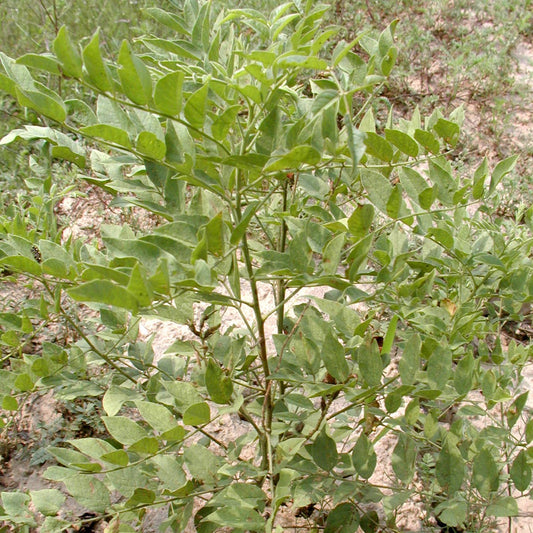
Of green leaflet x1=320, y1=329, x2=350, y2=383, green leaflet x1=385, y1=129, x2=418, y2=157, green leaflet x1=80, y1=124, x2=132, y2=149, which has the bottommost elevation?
green leaflet x1=320, y1=329, x2=350, y2=383

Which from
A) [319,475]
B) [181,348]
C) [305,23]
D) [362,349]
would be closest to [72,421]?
[181,348]

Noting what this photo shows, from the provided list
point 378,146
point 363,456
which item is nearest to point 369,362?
point 363,456

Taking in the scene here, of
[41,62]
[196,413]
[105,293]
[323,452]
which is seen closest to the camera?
[105,293]

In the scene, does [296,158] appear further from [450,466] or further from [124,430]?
[450,466]

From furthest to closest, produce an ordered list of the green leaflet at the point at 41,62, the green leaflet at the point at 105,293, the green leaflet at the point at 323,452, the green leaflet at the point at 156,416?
the green leaflet at the point at 323,452 < the green leaflet at the point at 156,416 < the green leaflet at the point at 41,62 < the green leaflet at the point at 105,293

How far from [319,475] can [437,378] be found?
0.33 m

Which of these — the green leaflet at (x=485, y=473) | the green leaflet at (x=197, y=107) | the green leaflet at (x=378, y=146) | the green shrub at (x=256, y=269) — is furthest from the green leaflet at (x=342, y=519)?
the green leaflet at (x=197, y=107)

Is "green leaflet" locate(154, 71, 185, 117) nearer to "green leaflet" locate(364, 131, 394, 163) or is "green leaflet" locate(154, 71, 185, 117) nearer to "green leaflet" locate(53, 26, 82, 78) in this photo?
"green leaflet" locate(53, 26, 82, 78)

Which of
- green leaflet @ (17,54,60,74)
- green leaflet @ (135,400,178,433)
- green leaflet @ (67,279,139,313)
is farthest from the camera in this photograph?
green leaflet @ (135,400,178,433)

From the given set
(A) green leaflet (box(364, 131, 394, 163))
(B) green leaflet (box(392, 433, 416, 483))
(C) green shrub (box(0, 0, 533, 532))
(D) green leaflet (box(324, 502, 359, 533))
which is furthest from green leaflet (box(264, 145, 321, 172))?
(D) green leaflet (box(324, 502, 359, 533))

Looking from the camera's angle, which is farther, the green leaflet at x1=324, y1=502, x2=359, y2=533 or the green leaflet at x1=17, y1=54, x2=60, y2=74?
the green leaflet at x1=324, y1=502, x2=359, y2=533

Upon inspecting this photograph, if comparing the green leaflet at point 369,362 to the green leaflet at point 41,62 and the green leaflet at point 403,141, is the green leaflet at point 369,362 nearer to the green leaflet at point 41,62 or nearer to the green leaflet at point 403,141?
the green leaflet at point 403,141

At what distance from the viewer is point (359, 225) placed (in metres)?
1.01

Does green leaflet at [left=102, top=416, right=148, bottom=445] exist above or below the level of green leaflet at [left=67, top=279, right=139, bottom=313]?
below
